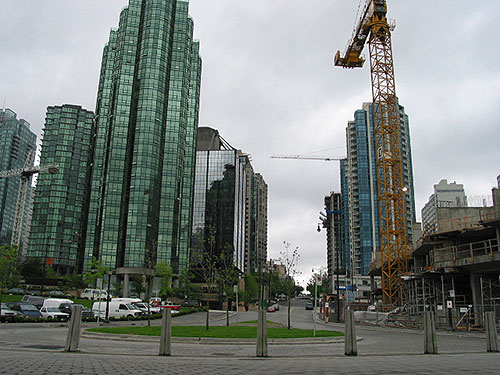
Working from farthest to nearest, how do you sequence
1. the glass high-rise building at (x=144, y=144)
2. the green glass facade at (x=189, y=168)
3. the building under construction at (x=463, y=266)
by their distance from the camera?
the green glass facade at (x=189, y=168), the glass high-rise building at (x=144, y=144), the building under construction at (x=463, y=266)

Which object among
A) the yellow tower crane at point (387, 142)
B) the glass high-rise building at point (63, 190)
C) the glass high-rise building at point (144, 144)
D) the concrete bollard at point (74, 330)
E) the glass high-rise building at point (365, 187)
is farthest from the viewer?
the glass high-rise building at point (365, 187)

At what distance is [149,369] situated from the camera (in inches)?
364

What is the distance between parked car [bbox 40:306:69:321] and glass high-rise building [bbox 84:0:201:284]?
59686mm

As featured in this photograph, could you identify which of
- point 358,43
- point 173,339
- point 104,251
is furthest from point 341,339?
point 104,251

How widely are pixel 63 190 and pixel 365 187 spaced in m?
99.8

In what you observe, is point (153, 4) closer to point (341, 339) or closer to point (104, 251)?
point (104, 251)

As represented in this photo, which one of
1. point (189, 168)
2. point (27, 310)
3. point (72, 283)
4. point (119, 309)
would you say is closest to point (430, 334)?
point (27, 310)

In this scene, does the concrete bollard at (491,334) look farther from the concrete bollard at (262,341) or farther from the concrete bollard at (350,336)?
the concrete bollard at (262,341)

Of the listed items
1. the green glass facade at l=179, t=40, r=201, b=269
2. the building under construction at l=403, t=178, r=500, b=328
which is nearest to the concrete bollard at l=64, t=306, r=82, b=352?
the building under construction at l=403, t=178, r=500, b=328

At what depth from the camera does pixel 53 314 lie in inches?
1280

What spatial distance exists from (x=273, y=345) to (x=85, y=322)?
1958cm


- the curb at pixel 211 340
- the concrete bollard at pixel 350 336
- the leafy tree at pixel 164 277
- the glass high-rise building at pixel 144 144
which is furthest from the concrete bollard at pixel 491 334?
the glass high-rise building at pixel 144 144

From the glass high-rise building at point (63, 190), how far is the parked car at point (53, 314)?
354ft

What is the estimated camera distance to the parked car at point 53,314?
105ft
